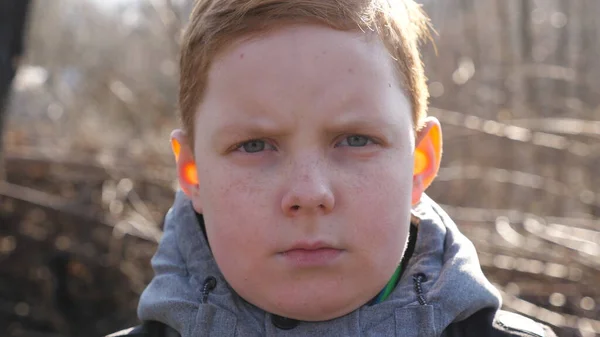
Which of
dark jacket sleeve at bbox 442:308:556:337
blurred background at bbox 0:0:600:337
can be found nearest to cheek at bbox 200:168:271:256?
dark jacket sleeve at bbox 442:308:556:337

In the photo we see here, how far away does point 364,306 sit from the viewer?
1637 mm

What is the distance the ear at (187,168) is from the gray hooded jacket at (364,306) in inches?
4.2

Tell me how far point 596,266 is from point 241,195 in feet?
5.82

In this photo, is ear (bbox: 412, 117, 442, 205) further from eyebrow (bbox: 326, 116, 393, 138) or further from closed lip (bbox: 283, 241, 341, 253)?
closed lip (bbox: 283, 241, 341, 253)

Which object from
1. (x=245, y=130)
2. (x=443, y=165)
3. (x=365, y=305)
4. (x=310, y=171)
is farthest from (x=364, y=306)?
(x=443, y=165)

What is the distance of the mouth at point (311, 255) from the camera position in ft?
4.88

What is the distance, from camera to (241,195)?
1565 mm

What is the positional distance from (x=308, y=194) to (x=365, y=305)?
0.35 meters

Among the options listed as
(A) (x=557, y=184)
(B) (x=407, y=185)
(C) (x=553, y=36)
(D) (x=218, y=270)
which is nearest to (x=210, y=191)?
(D) (x=218, y=270)

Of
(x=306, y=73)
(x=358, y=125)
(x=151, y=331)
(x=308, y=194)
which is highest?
(x=306, y=73)

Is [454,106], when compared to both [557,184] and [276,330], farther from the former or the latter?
[276,330]

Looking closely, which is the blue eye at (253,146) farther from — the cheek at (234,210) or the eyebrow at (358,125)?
the eyebrow at (358,125)

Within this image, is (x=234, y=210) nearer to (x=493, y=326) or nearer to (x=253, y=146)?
(x=253, y=146)

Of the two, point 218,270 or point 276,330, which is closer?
point 276,330
